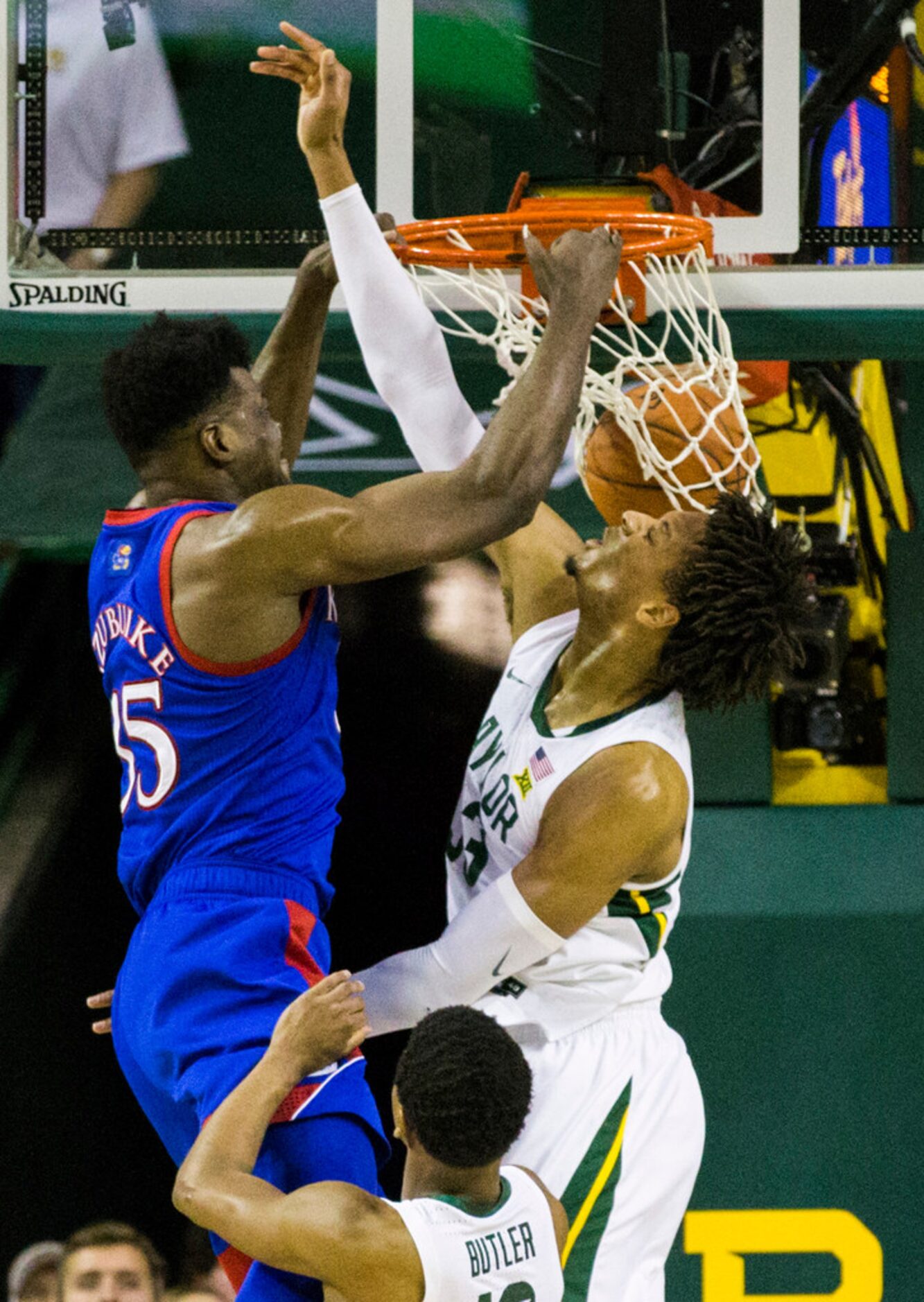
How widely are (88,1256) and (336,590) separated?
1949 mm

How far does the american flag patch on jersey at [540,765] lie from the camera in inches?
122

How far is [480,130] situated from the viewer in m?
4.17

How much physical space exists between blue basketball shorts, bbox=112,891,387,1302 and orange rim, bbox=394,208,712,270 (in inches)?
56.1

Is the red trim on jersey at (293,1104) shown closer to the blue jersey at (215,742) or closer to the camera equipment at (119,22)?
the blue jersey at (215,742)

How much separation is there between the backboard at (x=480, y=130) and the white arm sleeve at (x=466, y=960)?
1588mm

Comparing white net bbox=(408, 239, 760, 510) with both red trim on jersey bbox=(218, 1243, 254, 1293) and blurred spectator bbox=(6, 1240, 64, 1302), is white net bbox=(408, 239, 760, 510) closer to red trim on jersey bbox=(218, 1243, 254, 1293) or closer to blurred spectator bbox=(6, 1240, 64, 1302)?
red trim on jersey bbox=(218, 1243, 254, 1293)

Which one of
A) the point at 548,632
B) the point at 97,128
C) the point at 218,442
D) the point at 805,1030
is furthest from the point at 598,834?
the point at 97,128

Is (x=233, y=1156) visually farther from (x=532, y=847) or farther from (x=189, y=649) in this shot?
(x=532, y=847)

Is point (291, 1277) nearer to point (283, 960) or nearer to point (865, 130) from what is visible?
point (283, 960)

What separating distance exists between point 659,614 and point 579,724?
254mm

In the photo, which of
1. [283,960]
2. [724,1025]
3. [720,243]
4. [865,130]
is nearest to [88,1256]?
[724,1025]

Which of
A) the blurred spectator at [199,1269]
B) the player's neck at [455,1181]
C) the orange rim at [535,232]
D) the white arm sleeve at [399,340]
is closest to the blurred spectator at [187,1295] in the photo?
the blurred spectator at [199,1269]

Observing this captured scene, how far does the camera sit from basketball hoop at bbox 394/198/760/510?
3.37m

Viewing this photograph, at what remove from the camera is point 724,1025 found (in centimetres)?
455
